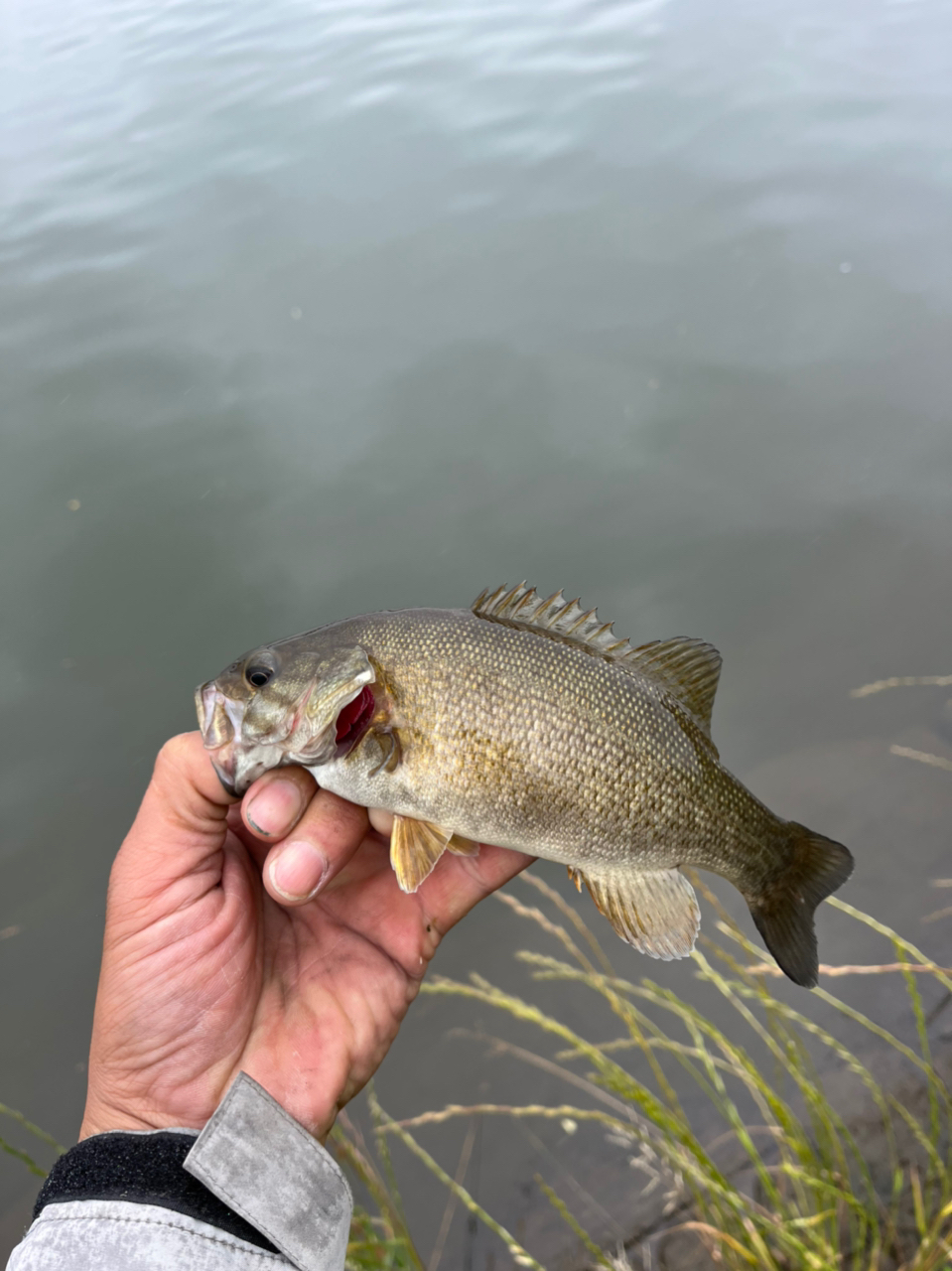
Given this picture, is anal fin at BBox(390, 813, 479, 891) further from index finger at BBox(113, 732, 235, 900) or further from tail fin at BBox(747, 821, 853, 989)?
tail fin at BBox(747, 821, 853, 989)

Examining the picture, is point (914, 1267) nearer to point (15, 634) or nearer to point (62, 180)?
point (15, 634)

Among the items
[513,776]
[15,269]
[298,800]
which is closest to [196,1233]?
[298,800]

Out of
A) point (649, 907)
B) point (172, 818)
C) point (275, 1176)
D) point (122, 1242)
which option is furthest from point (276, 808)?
point (649, 907)

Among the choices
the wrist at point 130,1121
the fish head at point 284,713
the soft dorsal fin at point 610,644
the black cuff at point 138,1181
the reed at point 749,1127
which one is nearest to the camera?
the black cuff at point 138,1181

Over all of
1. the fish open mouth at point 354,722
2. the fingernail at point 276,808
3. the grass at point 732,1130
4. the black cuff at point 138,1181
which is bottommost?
the grass at point 732,1130

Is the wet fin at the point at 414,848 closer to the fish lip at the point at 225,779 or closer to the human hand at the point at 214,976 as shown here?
the human hand at the point at 214,976

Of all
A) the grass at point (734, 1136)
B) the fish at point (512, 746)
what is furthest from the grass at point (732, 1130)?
the fish at point (512, 746)

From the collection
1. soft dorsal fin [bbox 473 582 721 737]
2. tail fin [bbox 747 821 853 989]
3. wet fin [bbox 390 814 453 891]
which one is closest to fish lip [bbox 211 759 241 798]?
wet fin [bbox 390 814 453 891]
